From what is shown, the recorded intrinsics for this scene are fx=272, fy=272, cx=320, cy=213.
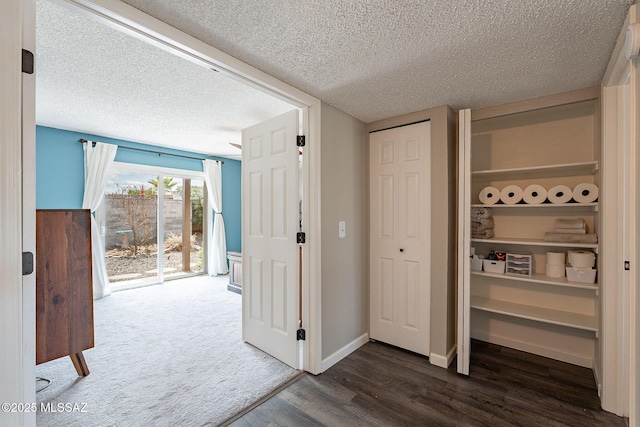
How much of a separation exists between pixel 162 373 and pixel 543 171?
12.4 feet

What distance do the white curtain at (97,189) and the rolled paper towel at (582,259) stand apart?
5698mm

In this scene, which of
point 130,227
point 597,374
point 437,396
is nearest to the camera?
point 437,396

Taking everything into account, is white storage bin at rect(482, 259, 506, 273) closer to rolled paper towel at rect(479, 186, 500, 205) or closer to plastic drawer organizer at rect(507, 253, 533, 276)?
plastic drawer organizer at rect(507, 253, 533, 276)

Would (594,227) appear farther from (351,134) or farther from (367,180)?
(351,134)

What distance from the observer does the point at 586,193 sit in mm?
2186

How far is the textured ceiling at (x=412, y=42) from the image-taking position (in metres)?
1.30

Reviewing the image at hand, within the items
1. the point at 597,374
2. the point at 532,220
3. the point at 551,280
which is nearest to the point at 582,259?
the point at 551,280

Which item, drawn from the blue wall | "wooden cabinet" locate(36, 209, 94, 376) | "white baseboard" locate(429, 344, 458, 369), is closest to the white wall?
"white baseboard" locate(429, 344, 458, 369)

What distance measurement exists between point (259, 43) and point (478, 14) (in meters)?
1.16

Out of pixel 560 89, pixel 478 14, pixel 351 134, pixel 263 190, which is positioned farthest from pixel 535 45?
pixel 263 190

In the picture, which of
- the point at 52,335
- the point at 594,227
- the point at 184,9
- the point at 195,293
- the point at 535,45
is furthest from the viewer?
the point at 195,293

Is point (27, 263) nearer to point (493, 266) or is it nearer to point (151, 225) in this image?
point (493, 266)

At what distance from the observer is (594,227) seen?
2.36m

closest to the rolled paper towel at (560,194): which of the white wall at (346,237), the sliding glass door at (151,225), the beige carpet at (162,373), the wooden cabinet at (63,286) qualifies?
the white wall at (346,237)
